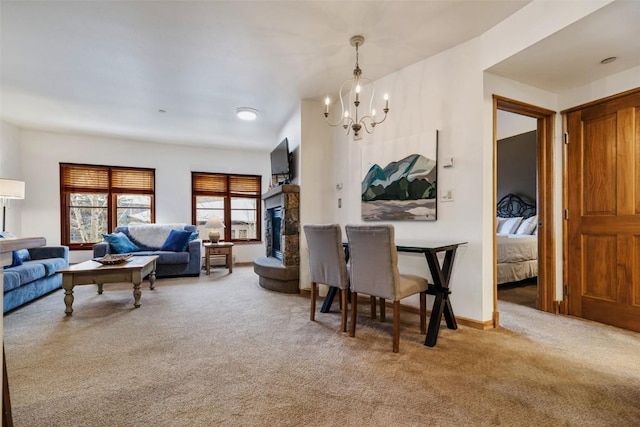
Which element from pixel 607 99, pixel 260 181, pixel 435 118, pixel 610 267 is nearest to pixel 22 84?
pixel 260 181

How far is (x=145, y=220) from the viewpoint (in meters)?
6.25

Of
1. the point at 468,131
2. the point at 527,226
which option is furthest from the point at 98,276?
the point at 527,226

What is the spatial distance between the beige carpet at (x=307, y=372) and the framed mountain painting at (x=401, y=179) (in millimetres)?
1070

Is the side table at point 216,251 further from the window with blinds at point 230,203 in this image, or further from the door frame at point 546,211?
the door frame at point 546,211

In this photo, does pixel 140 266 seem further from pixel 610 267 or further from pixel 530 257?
pixel 530 257

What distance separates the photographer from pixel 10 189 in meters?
4.04

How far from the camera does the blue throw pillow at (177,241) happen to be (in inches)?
209

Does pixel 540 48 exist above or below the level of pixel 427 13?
below

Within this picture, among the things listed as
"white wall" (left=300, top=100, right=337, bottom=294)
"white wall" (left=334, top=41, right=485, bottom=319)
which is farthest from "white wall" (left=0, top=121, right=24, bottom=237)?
"white wall" (left=334, top=41, right=485, bottom=319)

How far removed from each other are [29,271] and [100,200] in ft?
9.37

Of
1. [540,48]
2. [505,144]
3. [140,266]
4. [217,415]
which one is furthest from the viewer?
[505,144]

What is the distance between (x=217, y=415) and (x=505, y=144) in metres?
6.10

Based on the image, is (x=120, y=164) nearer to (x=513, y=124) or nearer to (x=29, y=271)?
(x=29, y=271)

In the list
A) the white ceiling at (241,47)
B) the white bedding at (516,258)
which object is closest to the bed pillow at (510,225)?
the white bedding at (516,258)
